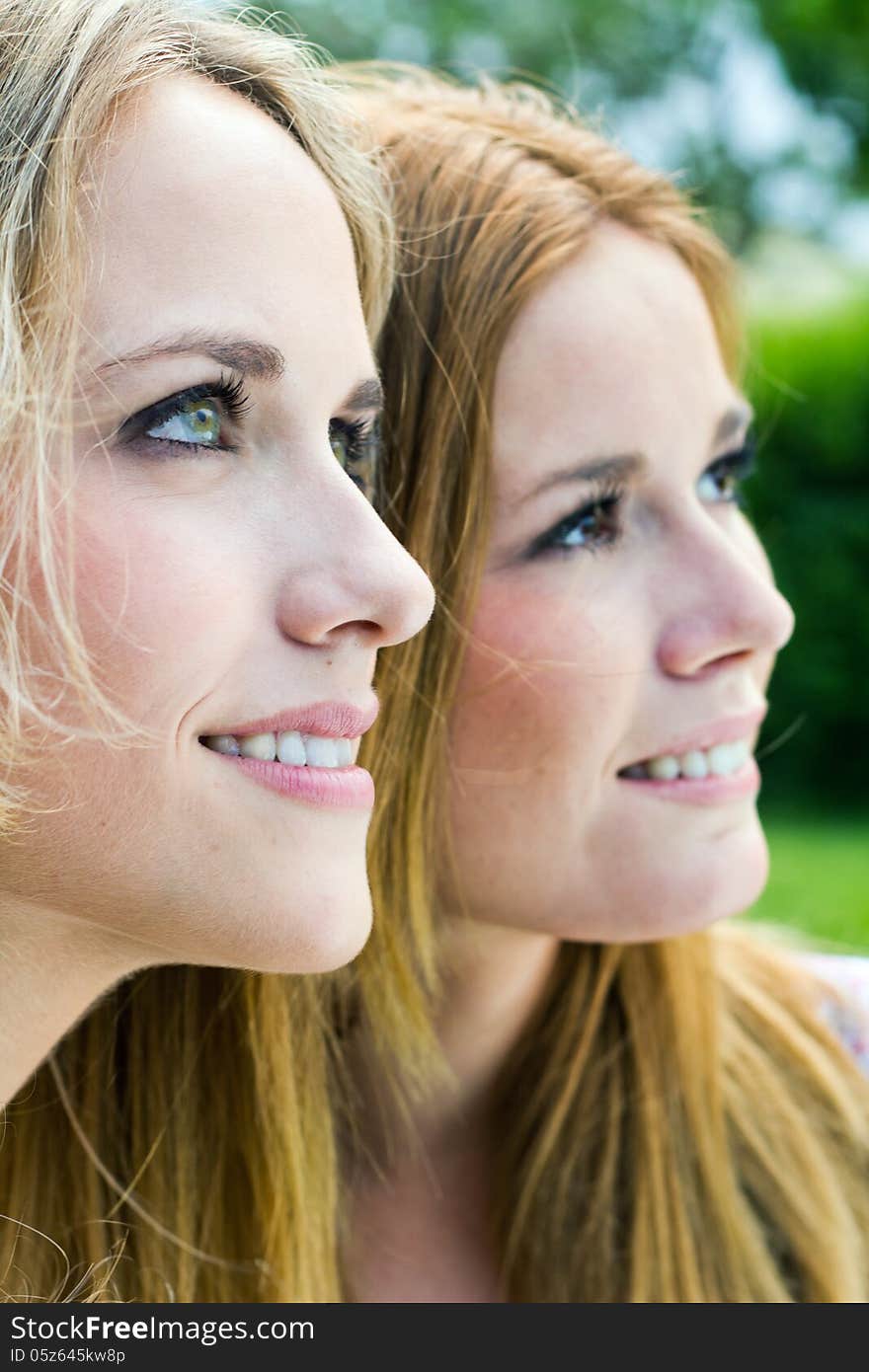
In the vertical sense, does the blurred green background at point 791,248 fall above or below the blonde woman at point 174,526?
above

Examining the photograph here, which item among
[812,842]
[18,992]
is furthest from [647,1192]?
[812,842]

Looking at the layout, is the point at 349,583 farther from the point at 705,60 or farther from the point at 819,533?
the point at 705,60

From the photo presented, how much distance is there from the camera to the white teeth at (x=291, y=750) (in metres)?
1.68

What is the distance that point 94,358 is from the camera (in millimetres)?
1549

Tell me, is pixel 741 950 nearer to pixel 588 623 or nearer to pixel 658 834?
pixel 658 834

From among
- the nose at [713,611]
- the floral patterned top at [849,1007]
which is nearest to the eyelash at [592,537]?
the nose at [713,611]

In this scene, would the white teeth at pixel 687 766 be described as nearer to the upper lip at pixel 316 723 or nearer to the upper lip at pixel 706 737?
the upper lip at pixel 706 737

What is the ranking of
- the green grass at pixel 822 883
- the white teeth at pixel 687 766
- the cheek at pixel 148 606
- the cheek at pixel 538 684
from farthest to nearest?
the green grass at pixel 822 883
the white teeth at pixel 687 766
the cheek at pixel 538 684
the cheek at pixel 148 606

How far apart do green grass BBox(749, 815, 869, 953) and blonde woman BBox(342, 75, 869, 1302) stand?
2344mm

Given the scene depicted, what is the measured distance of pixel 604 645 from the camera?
2227 millimetres

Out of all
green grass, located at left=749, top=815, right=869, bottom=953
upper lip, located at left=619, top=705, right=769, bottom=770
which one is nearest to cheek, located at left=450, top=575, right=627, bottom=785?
upper lip, located at left=619, top=705, right=769, bottom=770

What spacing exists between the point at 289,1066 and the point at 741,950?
1.21 m

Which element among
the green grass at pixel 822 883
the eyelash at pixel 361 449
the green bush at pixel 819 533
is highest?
the green bush at pixel 819 533

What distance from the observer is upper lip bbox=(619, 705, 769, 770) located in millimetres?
2301
